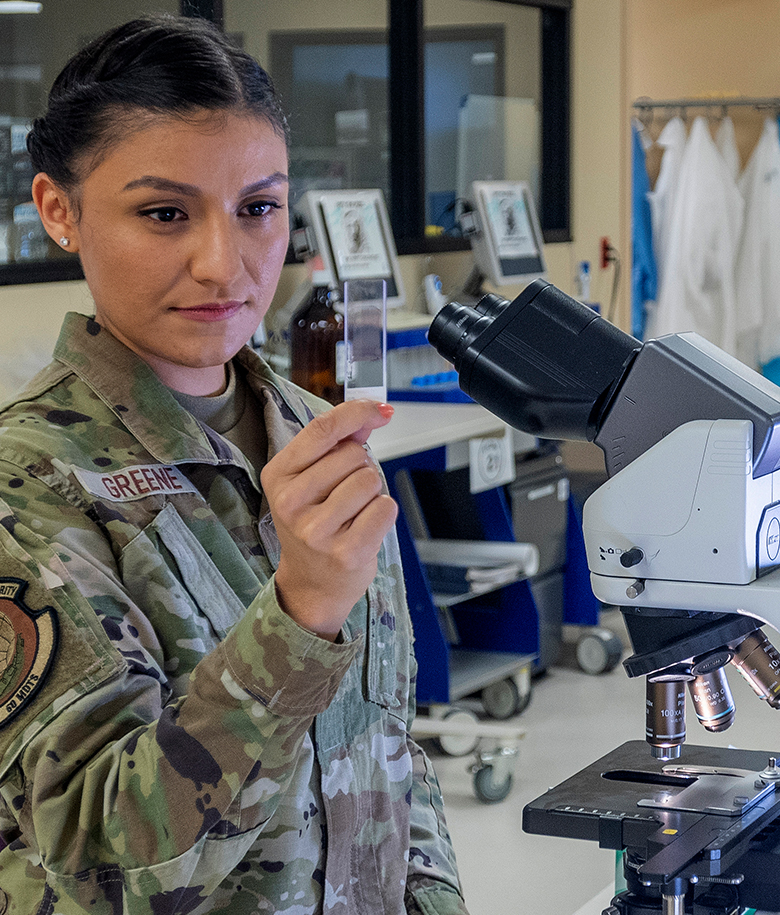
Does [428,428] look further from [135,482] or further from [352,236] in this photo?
[135,482]

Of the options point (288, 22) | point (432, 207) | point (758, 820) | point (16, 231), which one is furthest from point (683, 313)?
point (758, 820)

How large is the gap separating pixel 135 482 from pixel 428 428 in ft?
8.16

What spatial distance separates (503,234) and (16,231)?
202 cm

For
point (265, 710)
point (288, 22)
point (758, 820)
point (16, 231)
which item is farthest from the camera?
point (288, 22)

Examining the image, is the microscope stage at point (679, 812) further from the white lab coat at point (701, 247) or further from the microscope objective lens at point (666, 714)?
the white lab coat at point (701, 247)

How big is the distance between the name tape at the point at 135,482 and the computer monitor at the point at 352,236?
2727 millimetres

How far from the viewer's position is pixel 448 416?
374 centimetres

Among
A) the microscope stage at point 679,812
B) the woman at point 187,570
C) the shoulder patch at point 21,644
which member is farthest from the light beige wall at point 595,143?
the shoulder patch at point 21,644

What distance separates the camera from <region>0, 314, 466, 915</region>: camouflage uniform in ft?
2.82

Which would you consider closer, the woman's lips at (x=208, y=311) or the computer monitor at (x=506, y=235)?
the woman's lips at (x=208, y=311)

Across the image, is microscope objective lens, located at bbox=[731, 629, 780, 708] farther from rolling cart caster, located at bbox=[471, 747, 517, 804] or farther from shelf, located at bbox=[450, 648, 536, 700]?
shelf, located at bbox=[450, 648, 536, 700]

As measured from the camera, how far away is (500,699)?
3.97 metres

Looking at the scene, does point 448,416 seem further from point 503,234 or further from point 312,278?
point 503,234

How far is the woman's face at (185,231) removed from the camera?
1.05 metres
